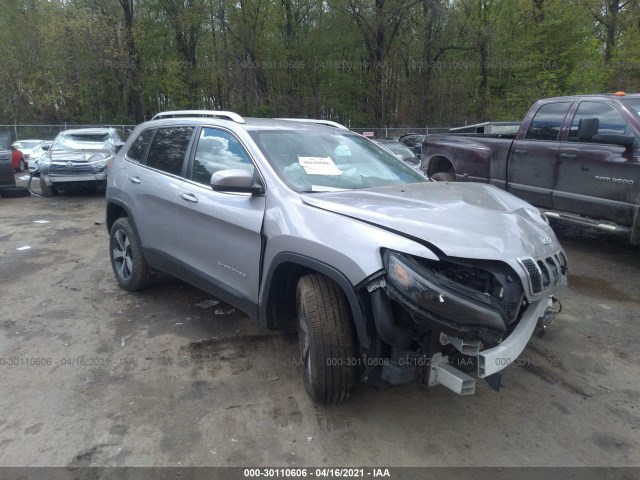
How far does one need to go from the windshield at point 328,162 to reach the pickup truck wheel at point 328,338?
78 cm

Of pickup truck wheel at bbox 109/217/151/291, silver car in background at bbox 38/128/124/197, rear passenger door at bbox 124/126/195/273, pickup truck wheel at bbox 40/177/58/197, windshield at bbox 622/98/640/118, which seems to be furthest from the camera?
pickup truck wheel at bbox 40/177/58/197

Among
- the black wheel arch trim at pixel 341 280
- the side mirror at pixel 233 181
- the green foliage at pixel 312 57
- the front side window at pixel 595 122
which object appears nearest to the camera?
the black wheel arch trim at pixel 341 280

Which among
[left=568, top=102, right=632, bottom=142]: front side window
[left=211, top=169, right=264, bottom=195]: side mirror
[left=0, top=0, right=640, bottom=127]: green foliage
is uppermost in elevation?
[left=0, top=0, right=640, bottom=127]: green foliage

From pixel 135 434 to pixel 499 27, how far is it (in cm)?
3493

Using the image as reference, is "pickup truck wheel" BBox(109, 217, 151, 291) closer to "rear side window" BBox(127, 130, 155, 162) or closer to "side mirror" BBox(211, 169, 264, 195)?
"rear side window" BBox(127, 130, 155, 162)

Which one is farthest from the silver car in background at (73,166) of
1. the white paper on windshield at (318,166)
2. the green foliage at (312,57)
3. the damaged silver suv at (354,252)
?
the green foliage at (312,57)

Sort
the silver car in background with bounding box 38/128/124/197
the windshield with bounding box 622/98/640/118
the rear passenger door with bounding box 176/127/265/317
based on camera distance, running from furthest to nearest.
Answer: the silver car in background with bounding box 38/128/124/197
the windshield with bounding box 622/98/640/118
the rear passenger door with bounding box 176/127/265/317

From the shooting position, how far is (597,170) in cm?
618

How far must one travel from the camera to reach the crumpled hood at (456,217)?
108 inches

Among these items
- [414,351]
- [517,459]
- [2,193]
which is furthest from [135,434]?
[2,193]

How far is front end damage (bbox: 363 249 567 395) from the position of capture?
2.56m

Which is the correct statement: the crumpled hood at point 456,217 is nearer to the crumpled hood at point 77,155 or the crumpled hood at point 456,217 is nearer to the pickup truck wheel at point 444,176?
the pickup truck wheel at point 444,176

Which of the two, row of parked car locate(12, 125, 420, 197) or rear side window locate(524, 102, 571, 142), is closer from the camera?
rear side window locate(524, 102, 571, 142)

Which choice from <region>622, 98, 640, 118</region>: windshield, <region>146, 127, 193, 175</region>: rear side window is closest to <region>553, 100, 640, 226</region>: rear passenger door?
<region>622, 98, 640, 118</region>: windshield
